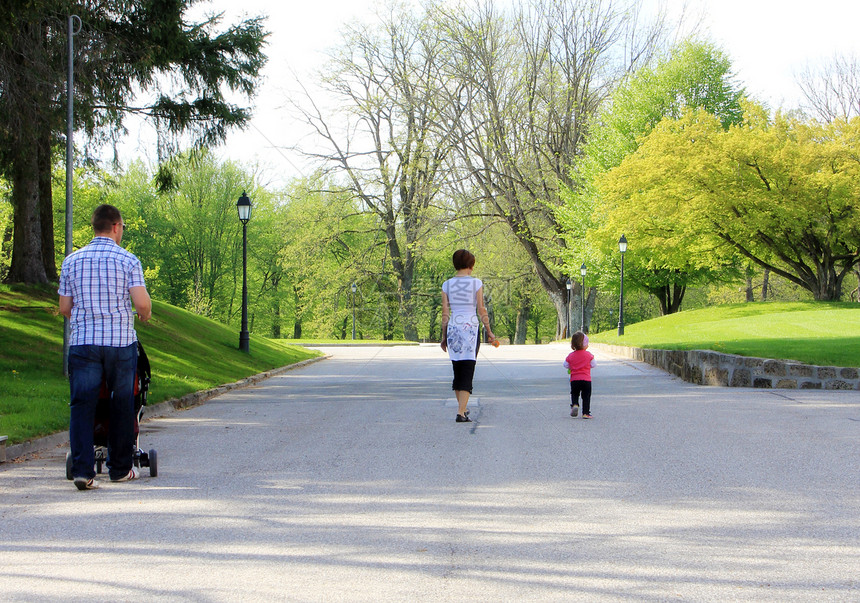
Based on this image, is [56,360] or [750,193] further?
[750,193]

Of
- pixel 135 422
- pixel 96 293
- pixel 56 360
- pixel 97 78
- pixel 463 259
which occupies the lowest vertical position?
pixel 135 422

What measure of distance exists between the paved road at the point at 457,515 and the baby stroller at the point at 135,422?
202mm

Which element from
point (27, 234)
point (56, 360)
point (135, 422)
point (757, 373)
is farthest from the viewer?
point (27, 234)

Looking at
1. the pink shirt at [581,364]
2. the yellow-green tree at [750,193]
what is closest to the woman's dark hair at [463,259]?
the pink shirt at [581,364]

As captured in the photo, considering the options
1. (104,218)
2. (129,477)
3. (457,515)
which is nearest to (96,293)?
(104,218)

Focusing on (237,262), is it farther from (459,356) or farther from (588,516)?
(588,516)

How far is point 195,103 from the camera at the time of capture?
1948 cm

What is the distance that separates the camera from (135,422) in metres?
6.59

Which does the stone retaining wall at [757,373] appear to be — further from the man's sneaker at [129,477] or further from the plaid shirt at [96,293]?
the plaid shirt at [96,293]

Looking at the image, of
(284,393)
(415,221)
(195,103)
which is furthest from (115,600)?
(415,221)

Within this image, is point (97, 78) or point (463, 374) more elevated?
point (97, 78)

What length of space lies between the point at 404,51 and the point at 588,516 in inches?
1567

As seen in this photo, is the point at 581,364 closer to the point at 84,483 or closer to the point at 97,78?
the point at 84,483

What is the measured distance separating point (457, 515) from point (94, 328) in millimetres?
3021
